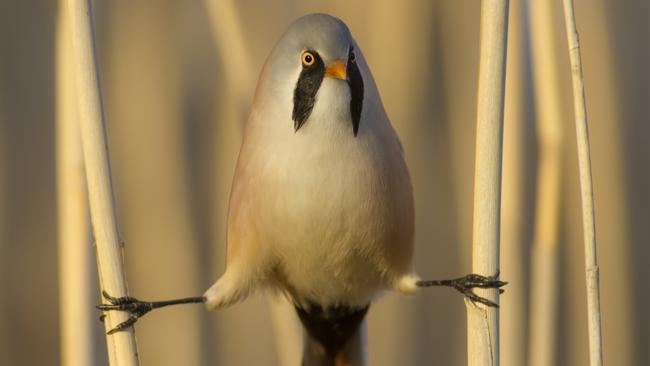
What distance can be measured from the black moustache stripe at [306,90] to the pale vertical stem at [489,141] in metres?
0.28

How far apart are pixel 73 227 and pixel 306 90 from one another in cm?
61

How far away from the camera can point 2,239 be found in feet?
8.00

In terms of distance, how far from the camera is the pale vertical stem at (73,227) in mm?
1946

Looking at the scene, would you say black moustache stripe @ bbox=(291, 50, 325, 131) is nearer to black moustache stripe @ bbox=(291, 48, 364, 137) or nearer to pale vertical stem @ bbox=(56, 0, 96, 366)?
black moustache stripe @ bbox=(291, 48, 364, 137)

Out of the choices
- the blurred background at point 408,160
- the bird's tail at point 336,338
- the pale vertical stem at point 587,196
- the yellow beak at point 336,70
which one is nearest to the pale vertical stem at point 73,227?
→ the blurred background at point 408,160

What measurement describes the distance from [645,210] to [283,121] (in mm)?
1373

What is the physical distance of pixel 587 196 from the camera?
A: 1.66 metres

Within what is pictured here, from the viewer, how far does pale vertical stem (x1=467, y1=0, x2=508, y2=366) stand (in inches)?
61.3

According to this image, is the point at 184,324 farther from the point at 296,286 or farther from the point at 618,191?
the point at 618,191

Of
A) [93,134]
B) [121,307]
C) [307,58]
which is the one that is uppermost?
[307,58]

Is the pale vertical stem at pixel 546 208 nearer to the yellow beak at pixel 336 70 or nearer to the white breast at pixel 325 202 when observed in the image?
the white breast at pixel 325 202

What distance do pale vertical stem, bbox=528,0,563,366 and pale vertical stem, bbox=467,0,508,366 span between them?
66cm

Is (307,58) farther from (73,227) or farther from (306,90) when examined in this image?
(73,227)

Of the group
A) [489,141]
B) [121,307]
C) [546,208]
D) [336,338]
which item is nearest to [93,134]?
[121,307]
